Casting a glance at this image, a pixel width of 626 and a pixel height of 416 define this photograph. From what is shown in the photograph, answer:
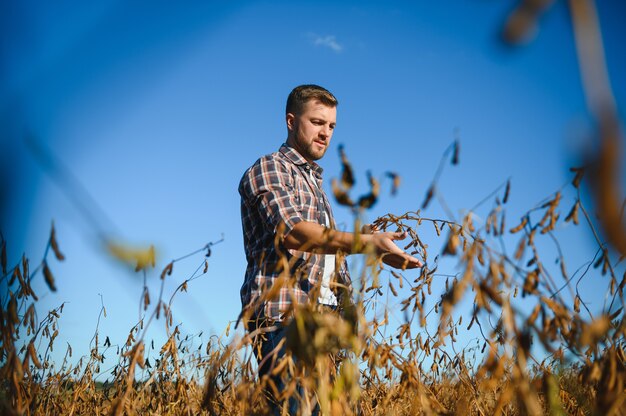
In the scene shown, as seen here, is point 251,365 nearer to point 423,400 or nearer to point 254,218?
point 423,400

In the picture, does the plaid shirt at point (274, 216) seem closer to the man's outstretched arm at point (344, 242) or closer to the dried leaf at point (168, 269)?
the man's outstretched arm at point (344, 242)

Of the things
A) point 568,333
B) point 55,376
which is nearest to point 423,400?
point 568,333

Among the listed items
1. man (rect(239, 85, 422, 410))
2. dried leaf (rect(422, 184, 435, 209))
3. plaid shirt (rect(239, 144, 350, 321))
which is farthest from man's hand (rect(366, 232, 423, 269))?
dried leaf (rect(422, 184, 435, 209))

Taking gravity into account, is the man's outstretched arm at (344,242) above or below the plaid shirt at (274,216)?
below

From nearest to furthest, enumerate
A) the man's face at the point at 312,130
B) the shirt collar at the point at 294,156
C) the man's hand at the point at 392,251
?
the man's hand at the point at 392,251, the shirt collar at the point at 294,156, the man's face at the point at 312,130

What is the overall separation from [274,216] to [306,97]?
1061 mm

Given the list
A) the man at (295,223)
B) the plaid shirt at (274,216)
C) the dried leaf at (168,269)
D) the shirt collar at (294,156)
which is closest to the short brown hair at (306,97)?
the man at (295,223)

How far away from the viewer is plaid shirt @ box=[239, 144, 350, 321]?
2.39 m

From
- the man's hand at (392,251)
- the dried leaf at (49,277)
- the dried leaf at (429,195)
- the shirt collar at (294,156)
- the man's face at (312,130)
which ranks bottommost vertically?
the dried leaf at (49,277)

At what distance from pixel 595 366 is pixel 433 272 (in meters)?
0.92

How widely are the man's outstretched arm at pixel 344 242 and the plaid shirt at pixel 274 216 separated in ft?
0.24

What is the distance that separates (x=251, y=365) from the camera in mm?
1776

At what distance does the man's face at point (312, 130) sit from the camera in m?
3.03

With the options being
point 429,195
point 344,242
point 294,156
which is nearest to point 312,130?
point 294,156
